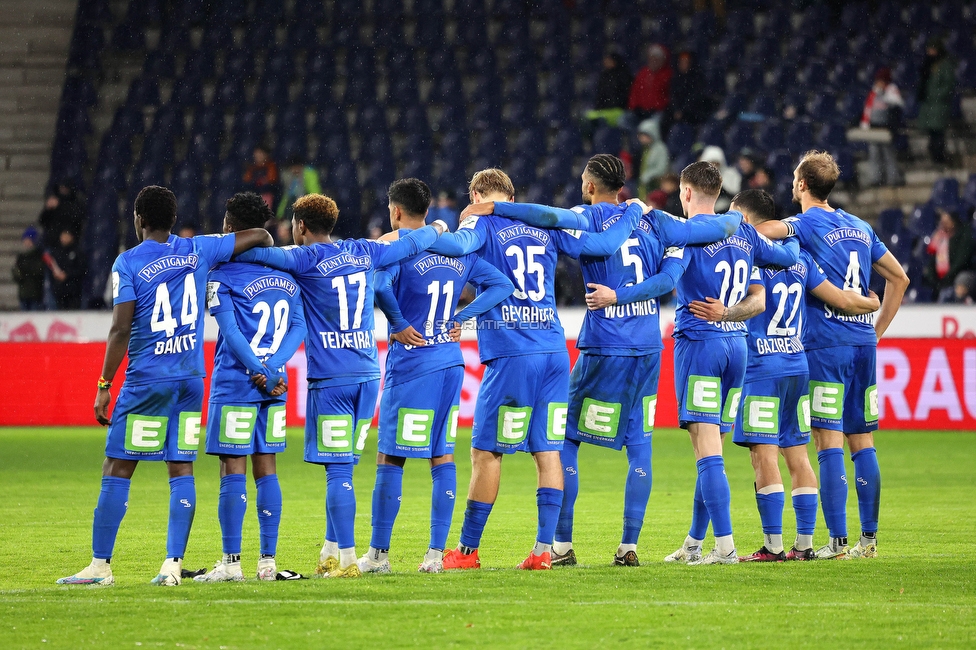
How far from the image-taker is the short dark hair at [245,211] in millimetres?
6410

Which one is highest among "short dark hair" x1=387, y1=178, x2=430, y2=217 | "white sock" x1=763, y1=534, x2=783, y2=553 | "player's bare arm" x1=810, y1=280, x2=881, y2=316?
"short dark hair" x1=387, y1=178, x2=430, y2=217

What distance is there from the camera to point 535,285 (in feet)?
22.4

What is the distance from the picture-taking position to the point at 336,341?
255 inches

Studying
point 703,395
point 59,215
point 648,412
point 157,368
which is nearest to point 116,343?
point 157,368

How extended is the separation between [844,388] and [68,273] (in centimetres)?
1375

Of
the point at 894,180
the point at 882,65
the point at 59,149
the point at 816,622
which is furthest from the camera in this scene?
the point at 59,149

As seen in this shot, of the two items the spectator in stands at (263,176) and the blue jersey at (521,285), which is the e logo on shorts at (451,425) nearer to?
the blue jersey at (521,285)

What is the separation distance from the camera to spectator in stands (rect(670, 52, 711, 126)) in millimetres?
19953

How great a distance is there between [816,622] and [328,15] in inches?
809

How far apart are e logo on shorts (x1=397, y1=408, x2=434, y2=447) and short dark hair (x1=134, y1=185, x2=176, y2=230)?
151 cm

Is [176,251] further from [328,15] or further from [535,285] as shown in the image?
[328,15]

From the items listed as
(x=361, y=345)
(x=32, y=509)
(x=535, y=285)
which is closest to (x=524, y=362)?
(x=535, y=285)

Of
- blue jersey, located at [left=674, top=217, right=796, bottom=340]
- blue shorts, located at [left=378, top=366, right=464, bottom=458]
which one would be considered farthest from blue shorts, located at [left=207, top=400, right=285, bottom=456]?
blue jersey, located at [left=674, top=217, right=796, bottom=340]

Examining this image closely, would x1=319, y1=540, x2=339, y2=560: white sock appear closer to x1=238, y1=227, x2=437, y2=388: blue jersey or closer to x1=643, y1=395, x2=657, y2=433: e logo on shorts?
x1=238, y1=227, x2=437, y2=388: blue jersey
